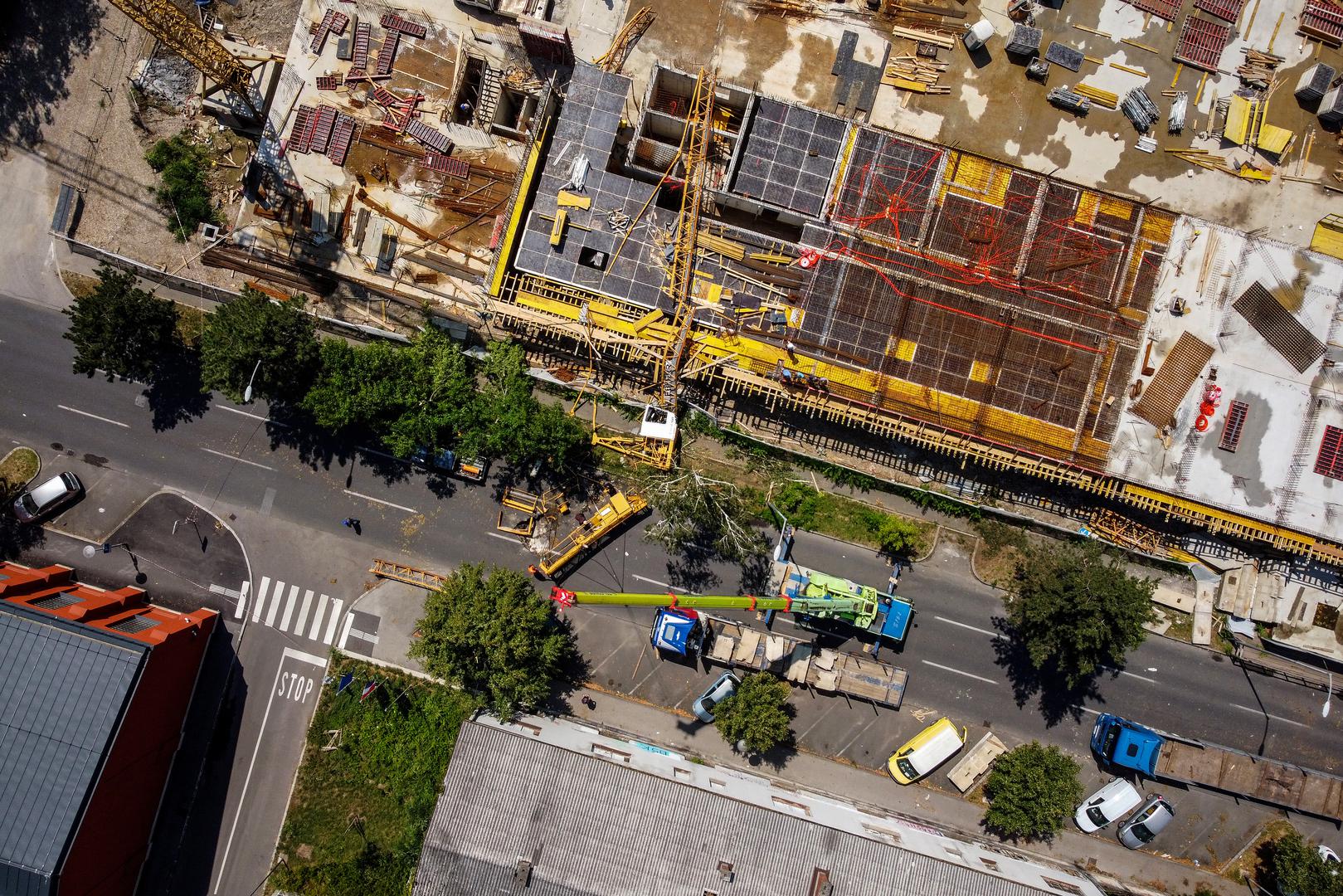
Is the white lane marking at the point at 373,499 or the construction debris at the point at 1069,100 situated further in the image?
the white lane marking at the point at 373,499

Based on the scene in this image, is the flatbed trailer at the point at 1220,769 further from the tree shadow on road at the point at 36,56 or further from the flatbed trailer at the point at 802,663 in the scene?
the tree shadow on road at the point at 36,56

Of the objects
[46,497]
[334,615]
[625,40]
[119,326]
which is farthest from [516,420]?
[46,497]

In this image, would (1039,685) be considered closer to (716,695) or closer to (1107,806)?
(1107,806)

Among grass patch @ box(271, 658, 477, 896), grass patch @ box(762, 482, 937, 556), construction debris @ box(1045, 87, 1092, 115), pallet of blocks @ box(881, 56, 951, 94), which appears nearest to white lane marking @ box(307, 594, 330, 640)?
grass patch @ box(271, 658, 477, 896)

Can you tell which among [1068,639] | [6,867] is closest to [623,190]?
[1068,639]

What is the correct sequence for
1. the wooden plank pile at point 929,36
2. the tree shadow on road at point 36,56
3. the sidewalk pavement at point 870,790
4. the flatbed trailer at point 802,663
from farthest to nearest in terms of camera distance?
1. the tree shadow on road at point 36,56
2. the wooden plank pile at point 929,36
3. the sidewalk pavement at point 870,790
4. the flatbed trailer at point 802,663

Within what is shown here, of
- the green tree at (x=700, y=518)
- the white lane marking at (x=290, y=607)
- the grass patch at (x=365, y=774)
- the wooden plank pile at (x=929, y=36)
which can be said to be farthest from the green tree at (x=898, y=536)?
the white lane marking at (x=290, y=607)
